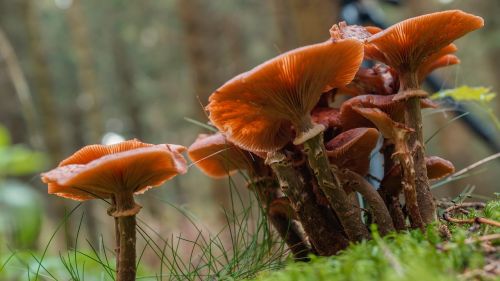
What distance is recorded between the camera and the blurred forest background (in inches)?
182

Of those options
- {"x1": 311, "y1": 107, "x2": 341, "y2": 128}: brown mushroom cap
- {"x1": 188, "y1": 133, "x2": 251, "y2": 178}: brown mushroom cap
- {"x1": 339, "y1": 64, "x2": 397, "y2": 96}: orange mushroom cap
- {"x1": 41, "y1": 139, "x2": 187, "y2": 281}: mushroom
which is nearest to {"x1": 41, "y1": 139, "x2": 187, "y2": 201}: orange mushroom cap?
{"x1": 41, "y1": 139, "x2": 187, "y2": 281}: mushroom

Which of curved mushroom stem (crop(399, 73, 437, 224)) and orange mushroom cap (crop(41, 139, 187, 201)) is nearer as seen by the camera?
orange mushroom cap (crop(41, 139, 187, 201))

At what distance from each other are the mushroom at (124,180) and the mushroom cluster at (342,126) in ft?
0.82

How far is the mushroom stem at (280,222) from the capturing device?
197 centimetres

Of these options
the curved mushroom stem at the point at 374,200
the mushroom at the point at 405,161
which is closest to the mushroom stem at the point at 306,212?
the curved mushroom stem at the point at 374,200

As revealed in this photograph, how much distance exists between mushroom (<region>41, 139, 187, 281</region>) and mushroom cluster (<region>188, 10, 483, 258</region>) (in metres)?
0.25

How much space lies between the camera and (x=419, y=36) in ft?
5.33

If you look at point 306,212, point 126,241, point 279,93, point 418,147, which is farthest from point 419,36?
point 126,241

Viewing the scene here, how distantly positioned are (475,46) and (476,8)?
1579 millimetres

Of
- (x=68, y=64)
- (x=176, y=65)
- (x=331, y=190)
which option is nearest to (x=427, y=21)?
(x=331, y=190)

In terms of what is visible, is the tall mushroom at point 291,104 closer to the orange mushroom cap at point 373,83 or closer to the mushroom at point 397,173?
the orange mushroom cap at point 373,83

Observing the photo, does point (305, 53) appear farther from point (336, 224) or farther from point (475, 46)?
point (475, 46)

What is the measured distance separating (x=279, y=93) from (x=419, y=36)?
1.70 feet

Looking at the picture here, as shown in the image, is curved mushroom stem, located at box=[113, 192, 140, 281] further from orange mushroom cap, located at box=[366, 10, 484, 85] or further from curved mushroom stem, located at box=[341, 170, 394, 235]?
orange mushroom cap, located at box=[366, 10, 484, 85]
